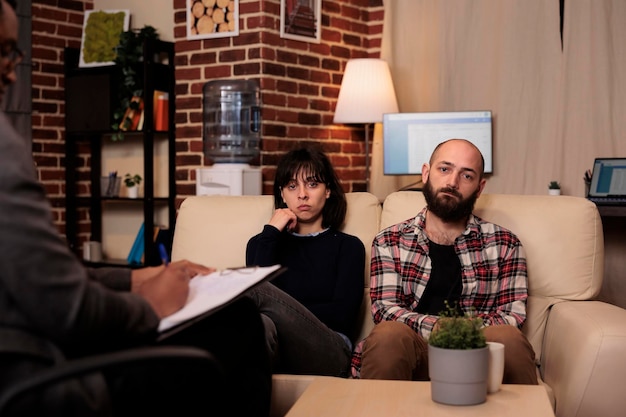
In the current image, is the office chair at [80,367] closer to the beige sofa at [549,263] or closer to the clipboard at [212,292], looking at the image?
the clipboard at [212,292]

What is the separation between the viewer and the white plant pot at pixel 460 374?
1856 mm

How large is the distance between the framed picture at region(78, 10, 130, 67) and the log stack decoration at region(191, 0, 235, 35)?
22.7 inches

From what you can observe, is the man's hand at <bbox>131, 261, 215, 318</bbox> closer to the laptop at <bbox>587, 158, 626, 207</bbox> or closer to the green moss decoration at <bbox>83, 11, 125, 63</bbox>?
the laptop at <bbox>587, 158, 626, 207</bbox>

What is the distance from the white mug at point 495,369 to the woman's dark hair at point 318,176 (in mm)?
1057

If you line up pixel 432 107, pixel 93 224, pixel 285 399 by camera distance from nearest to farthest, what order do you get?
1. pixel 285 399
2. pixel 432 107
3. pixel 93 224

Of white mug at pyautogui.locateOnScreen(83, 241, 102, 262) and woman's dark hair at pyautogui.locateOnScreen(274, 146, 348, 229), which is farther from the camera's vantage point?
white mug at pyautogui.locateOnScreen(83, 241, 102, 262)

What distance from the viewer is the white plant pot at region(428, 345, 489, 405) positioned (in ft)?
6.09

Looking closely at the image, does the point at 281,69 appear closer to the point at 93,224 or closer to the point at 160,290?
the point at 93,224

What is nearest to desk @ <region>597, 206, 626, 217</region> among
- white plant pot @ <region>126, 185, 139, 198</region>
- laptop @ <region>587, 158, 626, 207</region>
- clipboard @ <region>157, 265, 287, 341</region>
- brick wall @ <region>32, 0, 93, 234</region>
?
laptop @ <region>587, 158, 626, 207</region>

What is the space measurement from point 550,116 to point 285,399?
2718 mm

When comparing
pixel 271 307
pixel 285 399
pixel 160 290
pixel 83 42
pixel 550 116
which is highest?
pixel 83 42

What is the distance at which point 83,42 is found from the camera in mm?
5168

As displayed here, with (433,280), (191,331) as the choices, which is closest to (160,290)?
(191,331)

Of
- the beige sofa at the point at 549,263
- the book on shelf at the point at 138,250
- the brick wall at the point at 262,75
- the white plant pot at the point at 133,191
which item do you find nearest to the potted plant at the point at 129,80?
the brick wall at the point at 262,75
